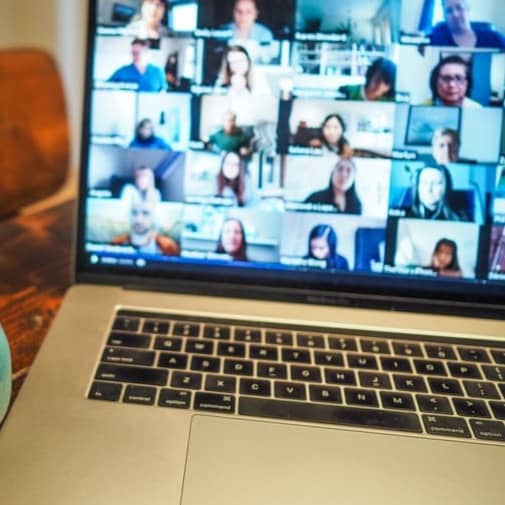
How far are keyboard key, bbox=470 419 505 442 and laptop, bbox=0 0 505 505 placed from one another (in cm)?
3

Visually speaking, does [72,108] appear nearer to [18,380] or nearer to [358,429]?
[18,380]

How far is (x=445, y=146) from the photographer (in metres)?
0.51

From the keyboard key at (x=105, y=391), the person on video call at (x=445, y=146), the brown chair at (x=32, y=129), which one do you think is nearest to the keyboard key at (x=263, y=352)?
the keyboard key at (x=105, y=391)

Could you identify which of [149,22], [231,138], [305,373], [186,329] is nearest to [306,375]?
[305,373]

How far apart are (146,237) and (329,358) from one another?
0.62ft

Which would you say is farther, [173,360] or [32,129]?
[32,129]

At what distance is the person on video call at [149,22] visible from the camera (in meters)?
0.51

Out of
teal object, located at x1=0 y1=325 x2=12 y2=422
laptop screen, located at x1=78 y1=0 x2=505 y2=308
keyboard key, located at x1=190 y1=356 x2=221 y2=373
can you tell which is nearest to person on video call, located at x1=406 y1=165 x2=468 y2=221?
laptop screen, located at x1=78 y1=0 x2=505 y2=308

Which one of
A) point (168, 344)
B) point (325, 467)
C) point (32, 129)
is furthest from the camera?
point (32, 129)

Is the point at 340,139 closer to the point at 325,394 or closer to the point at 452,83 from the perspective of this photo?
the point at 452,83

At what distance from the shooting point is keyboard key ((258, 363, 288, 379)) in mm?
439

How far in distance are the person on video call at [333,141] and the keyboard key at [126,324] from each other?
207mm

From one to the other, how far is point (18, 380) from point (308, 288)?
9.6 inches

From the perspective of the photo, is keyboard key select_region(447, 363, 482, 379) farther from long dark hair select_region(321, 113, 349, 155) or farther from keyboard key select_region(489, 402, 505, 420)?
long dark hair select_region(321, 113, 349, 155)
